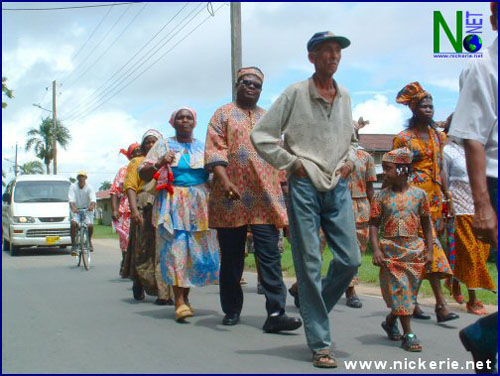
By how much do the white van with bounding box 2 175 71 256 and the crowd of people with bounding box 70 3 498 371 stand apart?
10221 millimetres

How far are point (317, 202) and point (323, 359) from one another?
Result: 41.5 inches

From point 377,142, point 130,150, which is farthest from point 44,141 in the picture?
point 130,150

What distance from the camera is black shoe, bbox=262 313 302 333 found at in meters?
5.34

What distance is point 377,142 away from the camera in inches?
1587

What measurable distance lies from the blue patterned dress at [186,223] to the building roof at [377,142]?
99.6ft

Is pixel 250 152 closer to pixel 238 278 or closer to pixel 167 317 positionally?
pixel 238 278

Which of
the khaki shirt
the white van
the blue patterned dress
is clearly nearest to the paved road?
the blue patterned dress

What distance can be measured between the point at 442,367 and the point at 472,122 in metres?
1.94

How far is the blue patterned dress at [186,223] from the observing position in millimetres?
6395

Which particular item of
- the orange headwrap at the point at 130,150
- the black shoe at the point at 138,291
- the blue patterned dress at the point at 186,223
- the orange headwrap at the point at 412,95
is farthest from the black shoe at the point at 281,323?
the orange headwrap at the point at 130,150

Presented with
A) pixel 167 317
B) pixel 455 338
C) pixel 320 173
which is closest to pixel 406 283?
pixel 455 338

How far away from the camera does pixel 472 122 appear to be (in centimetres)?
318

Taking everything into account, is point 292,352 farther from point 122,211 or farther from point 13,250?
point 13,250
